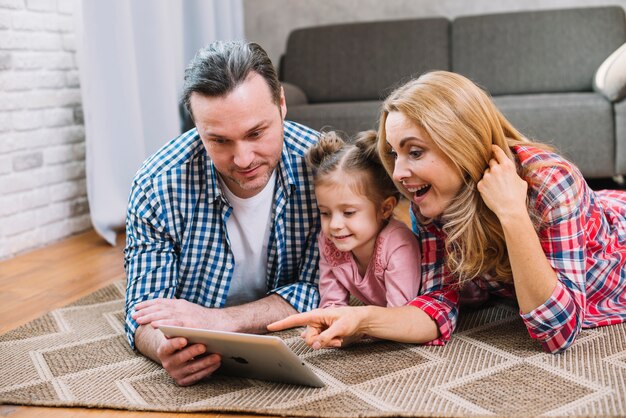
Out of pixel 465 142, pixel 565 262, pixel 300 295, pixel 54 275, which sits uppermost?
pixel 465 142

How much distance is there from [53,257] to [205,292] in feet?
3.71

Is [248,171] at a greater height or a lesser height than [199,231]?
greater

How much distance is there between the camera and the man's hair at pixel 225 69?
55.9 inches

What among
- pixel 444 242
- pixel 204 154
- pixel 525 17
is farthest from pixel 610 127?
pixel 204 154

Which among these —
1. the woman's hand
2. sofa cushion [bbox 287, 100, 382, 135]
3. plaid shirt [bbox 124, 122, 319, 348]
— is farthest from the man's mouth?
sofa cushion [bbox 287, 100, 382, 135]

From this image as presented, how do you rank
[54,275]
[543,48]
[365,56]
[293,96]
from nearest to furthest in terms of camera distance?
[54,275] < [293,96] < [543,48] < [365,56]

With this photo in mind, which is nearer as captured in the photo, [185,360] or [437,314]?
[185,360]

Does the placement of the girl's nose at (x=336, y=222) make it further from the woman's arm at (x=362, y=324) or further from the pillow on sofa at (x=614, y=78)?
the pillow on sofa at (x=614, y=78)

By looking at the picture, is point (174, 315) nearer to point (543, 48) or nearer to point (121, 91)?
point (121, 91)

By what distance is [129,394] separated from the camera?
4.22 feet

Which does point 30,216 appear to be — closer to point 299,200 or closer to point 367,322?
point 299,200

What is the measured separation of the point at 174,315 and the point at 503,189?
676mm

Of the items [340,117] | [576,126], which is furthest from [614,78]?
[340,117]

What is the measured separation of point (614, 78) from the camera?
110 inches
